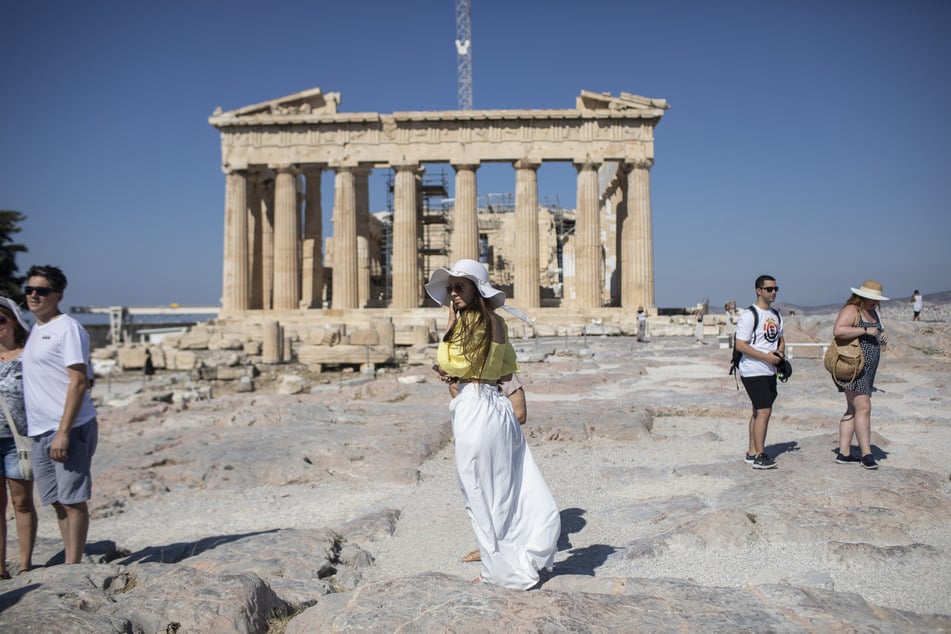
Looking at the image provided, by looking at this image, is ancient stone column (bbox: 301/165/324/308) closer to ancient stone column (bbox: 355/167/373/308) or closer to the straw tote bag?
ancient stone column (bbox: 355/167/373/308)

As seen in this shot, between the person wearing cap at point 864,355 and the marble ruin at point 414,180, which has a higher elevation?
the marble ruin at point 414,180

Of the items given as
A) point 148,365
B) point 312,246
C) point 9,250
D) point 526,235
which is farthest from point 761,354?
point 9,250

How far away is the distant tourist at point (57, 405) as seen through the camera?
176 inches

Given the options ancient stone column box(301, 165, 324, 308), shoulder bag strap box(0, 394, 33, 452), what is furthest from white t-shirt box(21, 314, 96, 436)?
ancient stone column box(301, 165, 324, 308)

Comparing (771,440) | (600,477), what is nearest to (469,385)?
(600,477)

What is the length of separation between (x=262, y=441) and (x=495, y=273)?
36155 millimetres

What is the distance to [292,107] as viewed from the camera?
3141 centimetres

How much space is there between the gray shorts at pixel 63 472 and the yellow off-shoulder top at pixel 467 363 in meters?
2.41

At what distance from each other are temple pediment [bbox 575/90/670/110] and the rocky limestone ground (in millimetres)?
20271

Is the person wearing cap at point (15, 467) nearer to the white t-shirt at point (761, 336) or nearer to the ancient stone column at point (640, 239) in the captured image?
the white t-shirt at point (761, 336)

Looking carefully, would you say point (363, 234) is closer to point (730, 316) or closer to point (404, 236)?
point (404, 236)

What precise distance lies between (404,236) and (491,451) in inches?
1095

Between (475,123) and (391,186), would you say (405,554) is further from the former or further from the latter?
(391,186)

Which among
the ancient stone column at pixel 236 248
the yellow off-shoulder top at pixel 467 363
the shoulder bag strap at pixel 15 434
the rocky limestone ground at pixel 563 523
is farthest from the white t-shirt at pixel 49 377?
the ancient stone column at pixel 236 248
